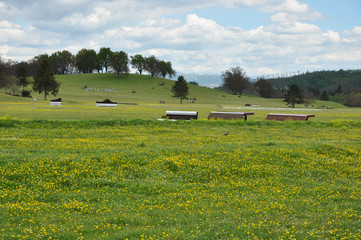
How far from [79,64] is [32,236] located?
659 feet

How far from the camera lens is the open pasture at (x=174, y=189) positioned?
8.44 metres

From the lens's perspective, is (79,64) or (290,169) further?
(79,64)

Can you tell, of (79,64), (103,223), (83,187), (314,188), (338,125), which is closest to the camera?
(103,223)

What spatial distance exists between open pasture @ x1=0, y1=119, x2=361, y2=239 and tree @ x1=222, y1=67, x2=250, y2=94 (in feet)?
524

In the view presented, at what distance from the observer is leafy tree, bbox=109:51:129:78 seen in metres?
173

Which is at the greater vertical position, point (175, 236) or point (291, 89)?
point (291, 89)

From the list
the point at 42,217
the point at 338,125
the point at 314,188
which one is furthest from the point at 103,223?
the point at 338,125

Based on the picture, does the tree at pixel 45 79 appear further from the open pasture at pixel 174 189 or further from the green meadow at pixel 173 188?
the open pasture at pixel 174 189

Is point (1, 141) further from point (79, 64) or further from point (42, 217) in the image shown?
point (79, 64)

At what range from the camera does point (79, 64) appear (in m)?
197

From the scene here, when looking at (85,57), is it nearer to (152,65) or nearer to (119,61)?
(119,61)

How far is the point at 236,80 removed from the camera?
590ft

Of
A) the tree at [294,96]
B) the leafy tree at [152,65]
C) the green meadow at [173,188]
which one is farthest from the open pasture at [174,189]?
the leafy tree at [152,65]

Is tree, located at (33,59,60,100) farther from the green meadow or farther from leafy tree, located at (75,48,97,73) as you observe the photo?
leafy tree, located at (75,48,97,73)
